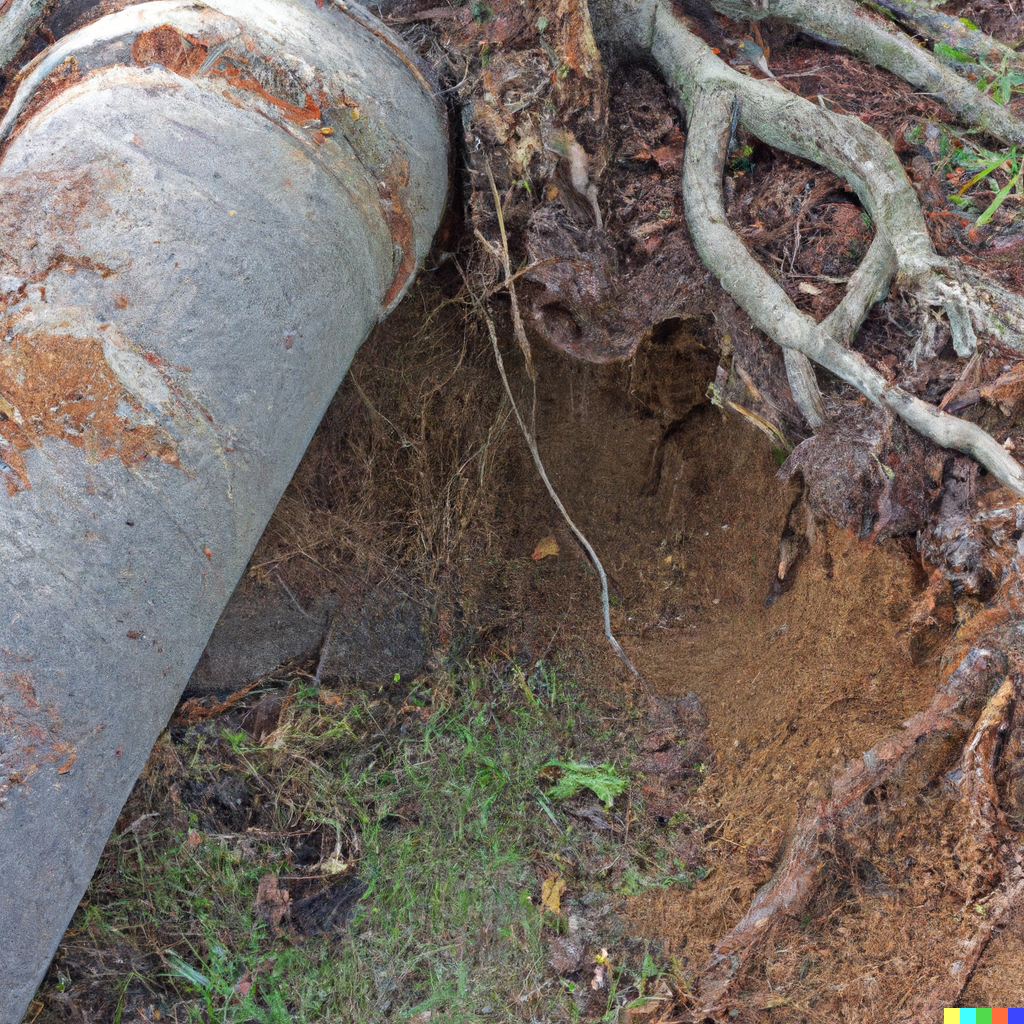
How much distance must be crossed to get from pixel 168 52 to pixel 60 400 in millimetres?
796

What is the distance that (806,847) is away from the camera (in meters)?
1.73

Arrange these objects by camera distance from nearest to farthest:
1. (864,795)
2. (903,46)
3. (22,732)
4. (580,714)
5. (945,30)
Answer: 1. (22,732)
2. (864,795)
3. (903,46)
4. (945,30)
5. (580,714)

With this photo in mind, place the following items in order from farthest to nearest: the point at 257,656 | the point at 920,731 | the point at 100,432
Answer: the point at 257,656 → the point at 920,731 → the point at 100,432

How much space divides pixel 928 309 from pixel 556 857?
1.68 meters

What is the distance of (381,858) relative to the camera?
2.20m

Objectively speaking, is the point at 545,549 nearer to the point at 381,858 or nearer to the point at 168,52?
the point at 381,858

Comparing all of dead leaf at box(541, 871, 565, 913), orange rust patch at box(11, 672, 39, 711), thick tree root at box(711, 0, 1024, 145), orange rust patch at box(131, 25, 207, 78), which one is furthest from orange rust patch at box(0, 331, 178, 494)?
thick tree root at box(711, 0, 1024, 145)

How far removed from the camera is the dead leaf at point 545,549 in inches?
100

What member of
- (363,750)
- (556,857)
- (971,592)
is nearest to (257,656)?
(363,750)

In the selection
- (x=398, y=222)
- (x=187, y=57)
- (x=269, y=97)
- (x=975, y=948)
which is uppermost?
(x=187, y=57)

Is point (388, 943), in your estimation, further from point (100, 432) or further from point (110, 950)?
point (100, 432)

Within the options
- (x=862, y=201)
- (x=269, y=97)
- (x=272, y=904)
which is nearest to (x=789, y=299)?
(x=862, y=201)

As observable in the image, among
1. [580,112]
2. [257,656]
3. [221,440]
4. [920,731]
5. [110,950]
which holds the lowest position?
[920,731]

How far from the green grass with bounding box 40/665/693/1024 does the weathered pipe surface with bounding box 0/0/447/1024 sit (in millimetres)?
855
